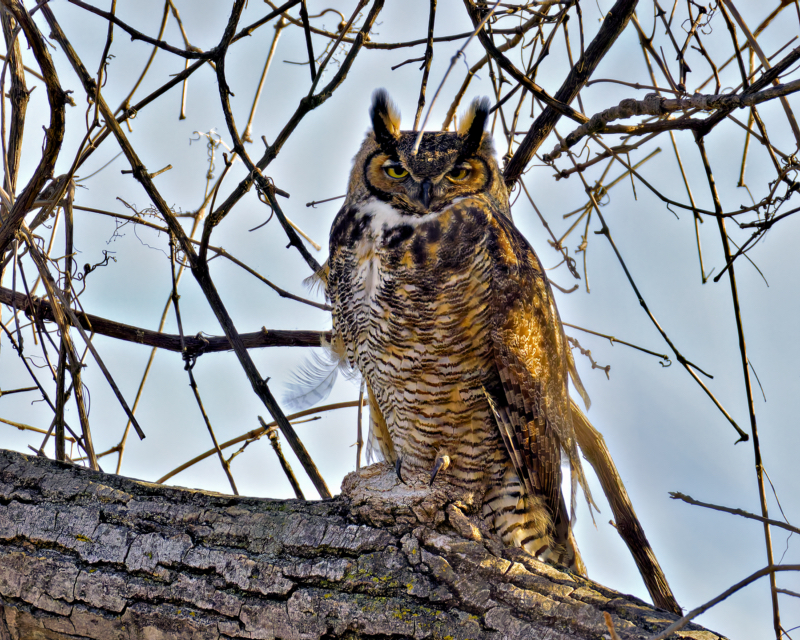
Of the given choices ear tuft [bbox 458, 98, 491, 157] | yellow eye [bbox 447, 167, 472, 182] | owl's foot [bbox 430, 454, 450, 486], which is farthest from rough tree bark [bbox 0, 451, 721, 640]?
ear tuft [bbox 458, 98, 491, 157]

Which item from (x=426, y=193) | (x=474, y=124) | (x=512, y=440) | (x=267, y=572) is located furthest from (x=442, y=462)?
(x=474, y=124)

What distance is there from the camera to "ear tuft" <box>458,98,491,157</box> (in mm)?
1665

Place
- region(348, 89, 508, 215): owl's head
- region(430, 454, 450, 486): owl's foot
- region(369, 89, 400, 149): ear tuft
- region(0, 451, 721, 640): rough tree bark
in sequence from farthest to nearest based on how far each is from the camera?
region(369, 89, 400, 149): ear tuft
region(348, 89, 508, 215): owl's head
region(430, 454, 450, 486): owl's foot
region(0, 451, 721, 640): rough tree bark

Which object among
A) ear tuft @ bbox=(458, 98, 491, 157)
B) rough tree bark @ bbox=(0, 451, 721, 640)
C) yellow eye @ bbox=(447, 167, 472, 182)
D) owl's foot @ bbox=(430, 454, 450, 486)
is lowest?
rough tree bark @ bbox=(0, 451, 721, 640)

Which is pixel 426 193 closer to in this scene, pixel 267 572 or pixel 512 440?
pixel 512 440

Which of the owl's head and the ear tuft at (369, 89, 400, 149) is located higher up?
the ear tuft at (369, 89, 400, 149)

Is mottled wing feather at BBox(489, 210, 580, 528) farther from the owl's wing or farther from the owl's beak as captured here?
the owl's beak

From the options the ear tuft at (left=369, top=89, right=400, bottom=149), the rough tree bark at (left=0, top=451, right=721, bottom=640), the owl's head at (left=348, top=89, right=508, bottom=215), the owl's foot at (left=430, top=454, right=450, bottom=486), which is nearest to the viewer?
the rough tree bark at (left=0, top=451, right=721, bottom=640)

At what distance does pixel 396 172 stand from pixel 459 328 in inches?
17.9

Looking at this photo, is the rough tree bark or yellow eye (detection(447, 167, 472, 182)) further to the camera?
yellow eye (detection(447, 167, 472, 182))

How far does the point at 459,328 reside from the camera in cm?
144

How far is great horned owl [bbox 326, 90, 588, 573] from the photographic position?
1456mm

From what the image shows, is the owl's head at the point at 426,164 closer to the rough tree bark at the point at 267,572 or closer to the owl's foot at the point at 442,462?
the owl's foot at the point at 442,462

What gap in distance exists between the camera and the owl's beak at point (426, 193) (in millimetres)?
1528
